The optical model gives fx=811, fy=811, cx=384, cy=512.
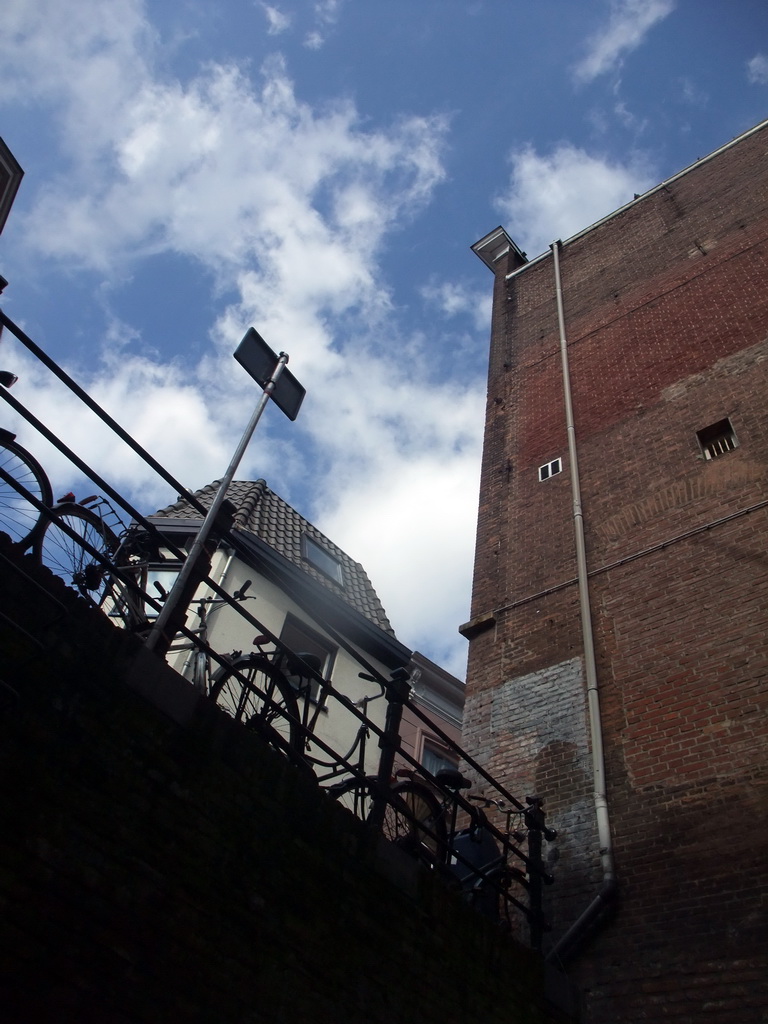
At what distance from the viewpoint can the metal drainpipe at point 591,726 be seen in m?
5.88

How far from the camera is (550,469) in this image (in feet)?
35.3

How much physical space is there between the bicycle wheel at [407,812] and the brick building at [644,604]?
1.24 meters

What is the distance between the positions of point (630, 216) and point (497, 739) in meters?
11.1

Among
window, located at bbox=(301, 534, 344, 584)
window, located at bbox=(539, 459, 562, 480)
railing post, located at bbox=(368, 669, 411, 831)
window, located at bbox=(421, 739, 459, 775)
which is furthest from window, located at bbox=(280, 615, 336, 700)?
railing post, located at bbox=(368, 669, 411, 831)

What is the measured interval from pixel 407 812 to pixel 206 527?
214 centimetres

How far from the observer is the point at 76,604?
12.0ft

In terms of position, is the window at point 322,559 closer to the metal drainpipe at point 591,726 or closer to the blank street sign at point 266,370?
the metal drainpipe at point 591,726

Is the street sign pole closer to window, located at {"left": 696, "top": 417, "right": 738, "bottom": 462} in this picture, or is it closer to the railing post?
the railing post

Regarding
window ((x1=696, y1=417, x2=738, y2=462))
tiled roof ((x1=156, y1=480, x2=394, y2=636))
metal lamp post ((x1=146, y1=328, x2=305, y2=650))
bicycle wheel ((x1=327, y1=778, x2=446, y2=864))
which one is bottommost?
bicycle wheel ((x1=327, y1=778, x2=446, y2=864))

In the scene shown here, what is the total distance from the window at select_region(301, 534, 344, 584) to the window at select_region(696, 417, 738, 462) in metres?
7.61

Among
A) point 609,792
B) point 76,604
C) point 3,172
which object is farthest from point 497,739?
point 3,172

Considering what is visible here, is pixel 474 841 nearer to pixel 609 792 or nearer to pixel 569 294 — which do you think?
pixel 609 792

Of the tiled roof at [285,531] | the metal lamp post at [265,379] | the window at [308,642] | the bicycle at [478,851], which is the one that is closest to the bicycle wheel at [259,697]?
the bicycle at [478,851]

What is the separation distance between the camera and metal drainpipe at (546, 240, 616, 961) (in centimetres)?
588
